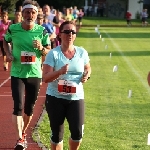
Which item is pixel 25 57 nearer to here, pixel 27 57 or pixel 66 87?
pixel 27 57

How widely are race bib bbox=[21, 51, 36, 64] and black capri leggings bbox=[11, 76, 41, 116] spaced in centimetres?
26

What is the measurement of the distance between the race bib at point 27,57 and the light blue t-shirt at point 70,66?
159 centimetres

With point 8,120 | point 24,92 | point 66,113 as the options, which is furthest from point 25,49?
point 8,120

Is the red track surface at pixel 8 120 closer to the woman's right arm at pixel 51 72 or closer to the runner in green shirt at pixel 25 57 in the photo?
the runner in green shirt at pixel 25 57

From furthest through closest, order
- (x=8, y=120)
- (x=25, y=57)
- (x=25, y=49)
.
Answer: (x=8, y=120), (x=25, y=49), (x=25, y=57)

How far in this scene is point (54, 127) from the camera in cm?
696

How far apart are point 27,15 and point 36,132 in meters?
2.15

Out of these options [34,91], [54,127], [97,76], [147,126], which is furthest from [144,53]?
[54,127]

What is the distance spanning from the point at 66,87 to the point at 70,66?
9.5 inches

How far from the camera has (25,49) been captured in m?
8.68

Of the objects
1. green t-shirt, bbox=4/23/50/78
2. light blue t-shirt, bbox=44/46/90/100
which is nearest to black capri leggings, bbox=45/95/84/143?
light blue t-shirt, bbox=44/46/90/100

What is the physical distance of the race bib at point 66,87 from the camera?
680 centimetres

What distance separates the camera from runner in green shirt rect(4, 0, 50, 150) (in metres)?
8.50

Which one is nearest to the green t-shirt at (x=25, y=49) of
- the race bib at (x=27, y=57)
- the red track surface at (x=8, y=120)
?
the race bib at (x=27, y=57)
